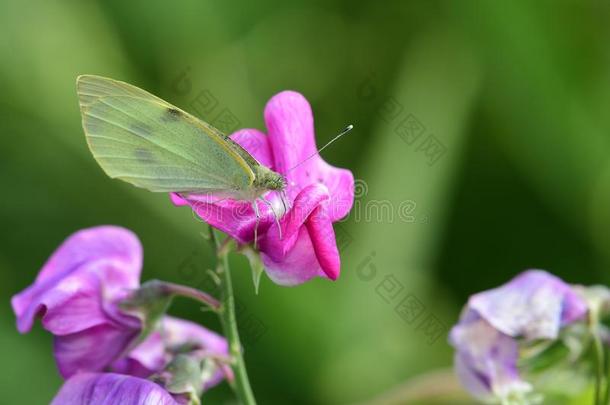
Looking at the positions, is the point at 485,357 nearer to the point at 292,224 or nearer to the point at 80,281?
the point at 292,224

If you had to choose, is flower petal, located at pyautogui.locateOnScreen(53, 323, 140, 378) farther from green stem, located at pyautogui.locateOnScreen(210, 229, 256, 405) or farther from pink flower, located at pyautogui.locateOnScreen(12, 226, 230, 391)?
green stem, located at pyautogui.locateOnScreen(210, 229, 256, 405)

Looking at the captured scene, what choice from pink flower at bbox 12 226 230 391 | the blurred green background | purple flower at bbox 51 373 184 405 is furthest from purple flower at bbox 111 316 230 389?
the blurred green background

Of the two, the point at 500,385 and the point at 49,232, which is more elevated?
the point at 49,232

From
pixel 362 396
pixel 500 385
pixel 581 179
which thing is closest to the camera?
pixel 500 385

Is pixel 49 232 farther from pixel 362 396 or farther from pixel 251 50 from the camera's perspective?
pixel 362 396

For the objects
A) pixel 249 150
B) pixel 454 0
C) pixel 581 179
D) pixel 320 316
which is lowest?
pixel 581 179

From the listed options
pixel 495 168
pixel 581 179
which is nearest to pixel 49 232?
pixel 495 168

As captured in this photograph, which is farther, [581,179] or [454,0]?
[454,0]
